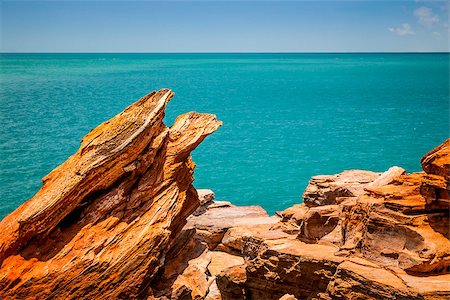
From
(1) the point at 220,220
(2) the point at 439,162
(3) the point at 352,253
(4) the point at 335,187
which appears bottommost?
(1) the point at 220,220

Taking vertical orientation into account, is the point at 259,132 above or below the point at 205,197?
below

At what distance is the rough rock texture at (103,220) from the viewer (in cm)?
1870

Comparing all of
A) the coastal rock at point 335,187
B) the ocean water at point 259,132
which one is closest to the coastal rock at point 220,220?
the coastal rock at point 335,187

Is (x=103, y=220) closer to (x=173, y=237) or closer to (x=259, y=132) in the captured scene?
(x=173, y=237)

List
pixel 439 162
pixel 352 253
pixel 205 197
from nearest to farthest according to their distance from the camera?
Answer: pixel 439 162
pixel 352 253
pixel 205 197

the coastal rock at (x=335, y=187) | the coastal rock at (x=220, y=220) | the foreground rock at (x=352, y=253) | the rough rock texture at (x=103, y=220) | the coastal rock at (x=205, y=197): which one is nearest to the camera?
the foreground rock at (x=352, y=253)

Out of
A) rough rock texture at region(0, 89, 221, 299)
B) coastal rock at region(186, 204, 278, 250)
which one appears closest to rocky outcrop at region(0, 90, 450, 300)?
rough rock texture at region(0, 89, 221, 299)

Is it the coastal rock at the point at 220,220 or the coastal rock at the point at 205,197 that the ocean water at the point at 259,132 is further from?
the coastal rock at the point at 220,220

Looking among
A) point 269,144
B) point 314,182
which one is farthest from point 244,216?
point 269,144

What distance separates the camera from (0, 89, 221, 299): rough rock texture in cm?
1870

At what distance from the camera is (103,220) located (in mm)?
20500

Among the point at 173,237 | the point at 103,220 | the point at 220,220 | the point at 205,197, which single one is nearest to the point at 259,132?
the point at 205,197

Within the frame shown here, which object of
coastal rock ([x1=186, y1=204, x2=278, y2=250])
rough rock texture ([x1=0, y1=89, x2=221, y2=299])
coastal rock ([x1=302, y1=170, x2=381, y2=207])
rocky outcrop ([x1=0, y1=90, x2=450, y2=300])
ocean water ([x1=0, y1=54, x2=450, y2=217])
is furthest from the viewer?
ocean water ([x1=0, y1=54, x2=450, y2=217])

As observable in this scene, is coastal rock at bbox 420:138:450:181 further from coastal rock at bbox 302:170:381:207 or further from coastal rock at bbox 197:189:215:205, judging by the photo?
coastal rock at bbox 197:189:215:205
